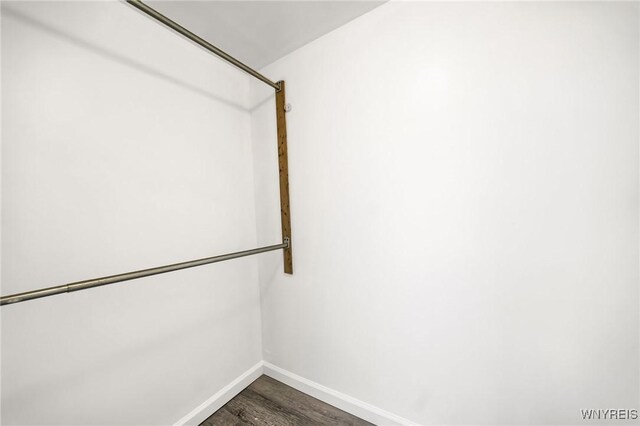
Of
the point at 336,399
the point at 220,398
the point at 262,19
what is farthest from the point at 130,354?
the point at 262,19

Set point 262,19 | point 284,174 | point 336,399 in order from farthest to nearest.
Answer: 1. point 284,174
2. point 336,399
3. point 262,19

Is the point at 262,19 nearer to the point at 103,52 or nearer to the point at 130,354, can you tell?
the point at 103,52

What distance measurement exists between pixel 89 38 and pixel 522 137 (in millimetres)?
2066

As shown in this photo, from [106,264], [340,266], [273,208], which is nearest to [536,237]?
[340,266]

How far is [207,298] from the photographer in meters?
1.59

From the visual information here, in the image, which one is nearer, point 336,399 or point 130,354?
point 130,354

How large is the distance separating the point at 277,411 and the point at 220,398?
40 cm

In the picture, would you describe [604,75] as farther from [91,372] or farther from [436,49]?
[91,372]

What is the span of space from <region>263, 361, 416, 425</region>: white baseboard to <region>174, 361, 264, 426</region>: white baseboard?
0.35 feet

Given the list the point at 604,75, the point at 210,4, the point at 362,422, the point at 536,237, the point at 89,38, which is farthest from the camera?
the point at 362,422

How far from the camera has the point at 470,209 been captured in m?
1.17

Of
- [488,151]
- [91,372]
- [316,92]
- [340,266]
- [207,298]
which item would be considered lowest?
[91,372]

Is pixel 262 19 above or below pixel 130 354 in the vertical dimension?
above

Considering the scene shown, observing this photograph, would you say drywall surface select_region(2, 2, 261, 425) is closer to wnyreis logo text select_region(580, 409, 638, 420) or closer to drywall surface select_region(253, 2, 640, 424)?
drywall surface select_region(253, 2, 640, 424)
